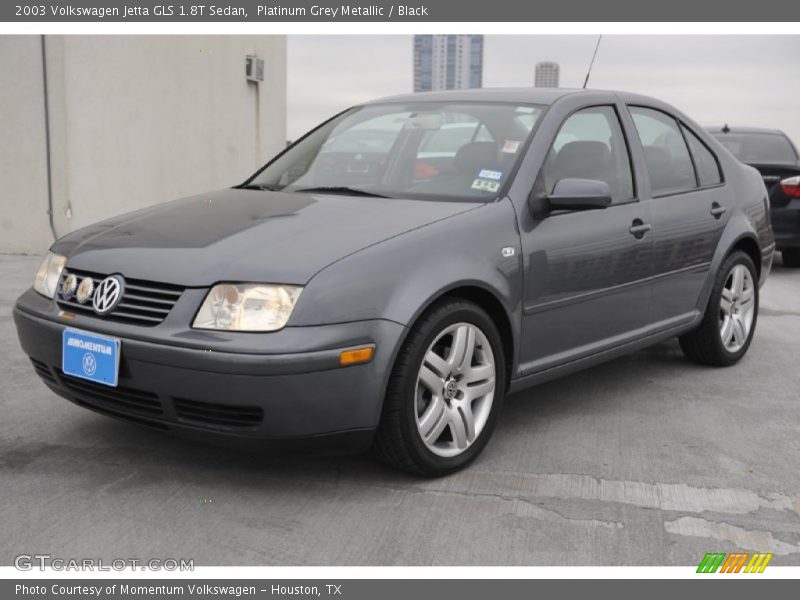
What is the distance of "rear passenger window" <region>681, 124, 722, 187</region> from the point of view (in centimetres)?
507

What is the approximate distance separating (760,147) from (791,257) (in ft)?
4.12

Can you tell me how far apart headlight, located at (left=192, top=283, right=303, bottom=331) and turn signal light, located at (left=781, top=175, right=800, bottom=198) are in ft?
25.4

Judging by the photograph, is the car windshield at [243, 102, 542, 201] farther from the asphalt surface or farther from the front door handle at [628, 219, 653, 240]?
the asphalt surface

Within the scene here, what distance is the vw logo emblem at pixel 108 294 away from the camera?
325 centimetres

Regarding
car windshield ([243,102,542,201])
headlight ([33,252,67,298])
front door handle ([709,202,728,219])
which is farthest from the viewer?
front door handle ([709,202,728,219])

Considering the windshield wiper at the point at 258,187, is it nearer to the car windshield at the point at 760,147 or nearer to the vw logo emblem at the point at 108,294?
the vw logo emblem at the point at 108,294

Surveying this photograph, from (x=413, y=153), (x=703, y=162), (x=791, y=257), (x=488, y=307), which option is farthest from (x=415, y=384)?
Result: (x=791, y=257)

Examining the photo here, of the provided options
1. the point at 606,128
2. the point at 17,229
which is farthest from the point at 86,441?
the point at 17,229

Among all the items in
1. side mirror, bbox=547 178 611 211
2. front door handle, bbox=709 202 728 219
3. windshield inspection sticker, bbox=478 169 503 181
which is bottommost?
front door handle, bbox=709 202 728 219

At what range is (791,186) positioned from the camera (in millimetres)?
9398

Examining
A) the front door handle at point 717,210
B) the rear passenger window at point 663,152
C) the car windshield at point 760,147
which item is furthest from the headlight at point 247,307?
the car windshield at point 760,147

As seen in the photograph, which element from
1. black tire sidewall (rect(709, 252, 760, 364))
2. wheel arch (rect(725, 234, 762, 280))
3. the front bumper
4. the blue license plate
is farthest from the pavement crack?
wheel arch (rect(725, 234, 762, 280))
